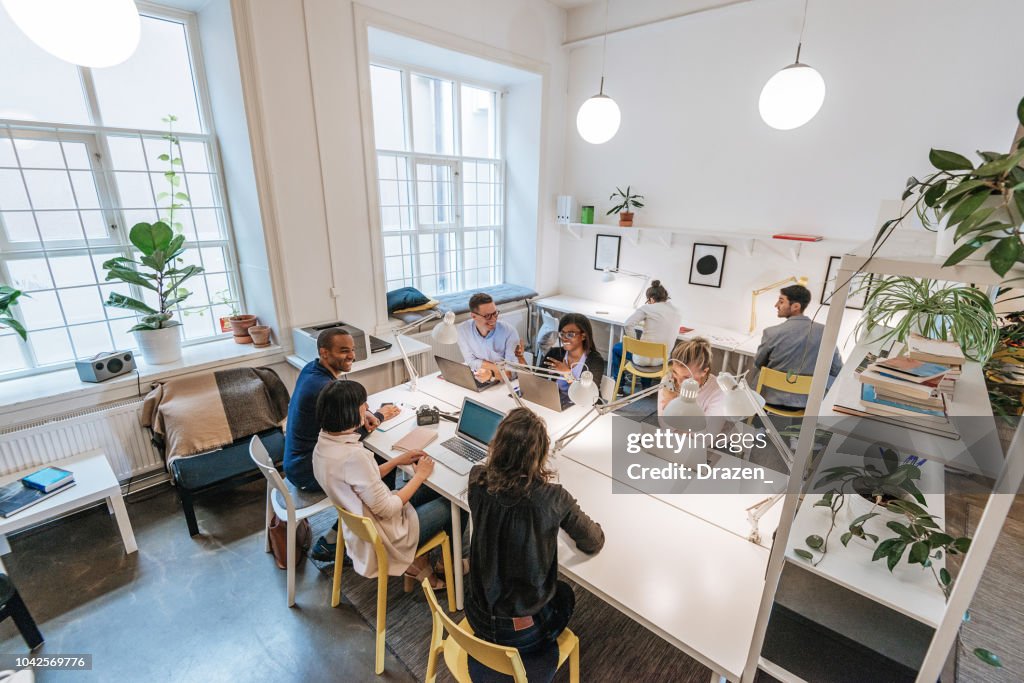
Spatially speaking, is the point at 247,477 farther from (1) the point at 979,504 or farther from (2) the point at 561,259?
(2) the point at 561,259

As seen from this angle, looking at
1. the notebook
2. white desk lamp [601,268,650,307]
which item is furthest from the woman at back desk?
white desk lamp [601,268,650,307]

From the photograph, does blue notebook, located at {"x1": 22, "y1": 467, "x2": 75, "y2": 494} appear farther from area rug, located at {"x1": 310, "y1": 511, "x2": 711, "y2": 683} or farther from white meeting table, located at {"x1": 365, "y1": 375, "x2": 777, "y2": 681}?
white meeting table, located at {"x1": 365, "y1": 375, "x2": 777, "y2": 681}

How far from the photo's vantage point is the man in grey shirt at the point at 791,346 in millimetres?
3164

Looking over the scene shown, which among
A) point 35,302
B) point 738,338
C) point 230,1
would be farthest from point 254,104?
point 738,338

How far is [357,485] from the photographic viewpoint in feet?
6.31

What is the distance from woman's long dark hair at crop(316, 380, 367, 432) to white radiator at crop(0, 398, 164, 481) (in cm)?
180

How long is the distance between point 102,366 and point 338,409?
200cm

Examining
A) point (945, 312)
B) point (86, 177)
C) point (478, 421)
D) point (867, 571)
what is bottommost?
point (478, 421)

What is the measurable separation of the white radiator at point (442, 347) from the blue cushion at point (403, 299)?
0.95 feet

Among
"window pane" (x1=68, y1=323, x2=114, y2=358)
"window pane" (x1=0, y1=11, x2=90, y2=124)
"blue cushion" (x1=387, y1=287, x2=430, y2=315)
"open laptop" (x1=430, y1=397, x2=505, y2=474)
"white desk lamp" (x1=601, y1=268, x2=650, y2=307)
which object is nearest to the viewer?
"open laptop" (x1=430, y1=397, x2=505, y2=474)

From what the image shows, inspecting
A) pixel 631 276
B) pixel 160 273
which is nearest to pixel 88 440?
pixel 160 273

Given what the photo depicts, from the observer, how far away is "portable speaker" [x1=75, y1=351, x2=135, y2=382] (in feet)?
9.25

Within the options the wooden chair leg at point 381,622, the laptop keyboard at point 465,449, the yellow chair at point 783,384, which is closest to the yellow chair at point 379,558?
the wooden chair leg at point 381,622

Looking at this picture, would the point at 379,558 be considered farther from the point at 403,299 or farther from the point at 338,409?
the point at 403,299
